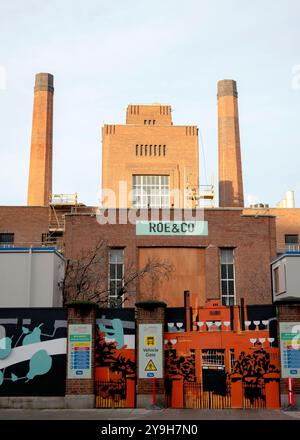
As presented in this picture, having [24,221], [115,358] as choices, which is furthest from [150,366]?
[24,221]

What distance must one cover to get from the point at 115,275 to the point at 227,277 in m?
6.82

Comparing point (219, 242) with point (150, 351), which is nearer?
point (150, 351)

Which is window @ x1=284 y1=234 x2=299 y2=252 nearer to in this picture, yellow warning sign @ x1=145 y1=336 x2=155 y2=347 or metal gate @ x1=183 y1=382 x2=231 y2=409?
metal gate @ x1=183 y1=382 x2=231 y2=409

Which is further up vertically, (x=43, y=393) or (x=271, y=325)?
(x=271, y=325)

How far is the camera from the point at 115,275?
38.9 m

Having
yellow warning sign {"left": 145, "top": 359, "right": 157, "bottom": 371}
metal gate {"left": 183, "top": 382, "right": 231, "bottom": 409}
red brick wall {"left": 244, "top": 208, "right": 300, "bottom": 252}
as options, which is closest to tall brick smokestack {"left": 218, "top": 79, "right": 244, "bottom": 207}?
red brick wall {"left": 244, "top": 208, "right": 300, "bottom": 252}

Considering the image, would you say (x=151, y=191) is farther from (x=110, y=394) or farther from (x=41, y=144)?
(x=110, y=394)

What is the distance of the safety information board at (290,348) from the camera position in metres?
20.9

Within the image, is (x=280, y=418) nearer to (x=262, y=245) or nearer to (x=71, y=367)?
(x=71, y=367)

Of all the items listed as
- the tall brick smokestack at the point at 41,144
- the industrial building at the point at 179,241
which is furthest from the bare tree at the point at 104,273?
the tall brick smokestack at the point at 41,144

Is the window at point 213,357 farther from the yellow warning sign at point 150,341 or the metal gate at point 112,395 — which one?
→ the metal gate at point 112,395

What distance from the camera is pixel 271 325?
844 inches
